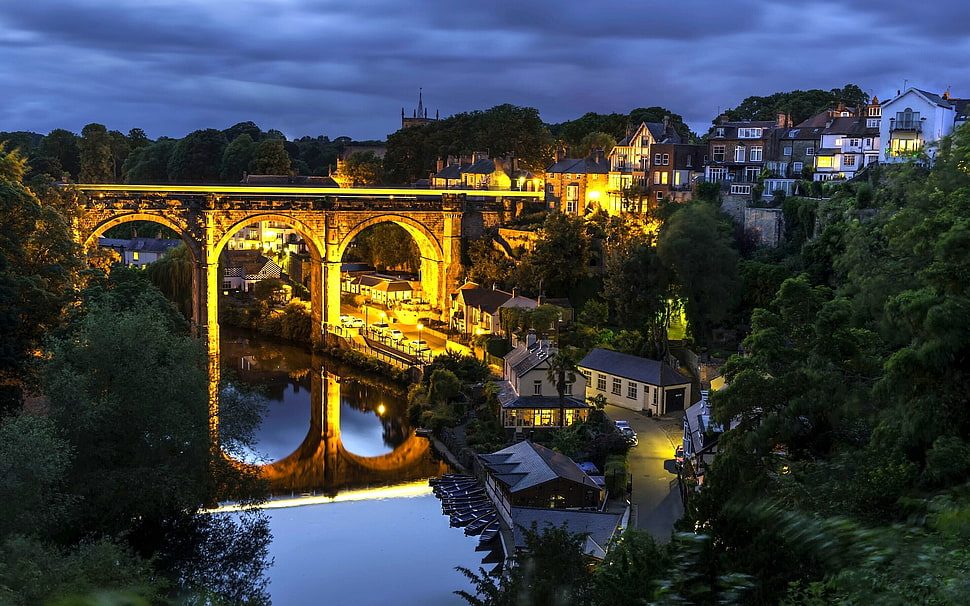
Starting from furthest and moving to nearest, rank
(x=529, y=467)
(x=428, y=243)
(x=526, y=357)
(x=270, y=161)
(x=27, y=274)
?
(x=270, y=161)
(x=428, y=243)
(x=526, y=357)
(x=27, y=274)
(x=529, y=467)

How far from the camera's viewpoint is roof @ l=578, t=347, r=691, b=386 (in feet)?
102

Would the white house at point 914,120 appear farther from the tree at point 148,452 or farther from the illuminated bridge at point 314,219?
the tree at point 148,452

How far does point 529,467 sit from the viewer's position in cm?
2375

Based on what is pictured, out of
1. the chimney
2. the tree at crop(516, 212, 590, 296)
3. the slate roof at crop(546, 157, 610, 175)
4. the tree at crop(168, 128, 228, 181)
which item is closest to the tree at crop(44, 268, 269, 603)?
the chimney

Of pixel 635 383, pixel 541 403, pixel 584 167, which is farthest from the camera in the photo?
pixel 584 167

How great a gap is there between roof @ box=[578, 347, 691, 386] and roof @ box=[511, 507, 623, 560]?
1052 cm

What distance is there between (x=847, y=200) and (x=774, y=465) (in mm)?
20371

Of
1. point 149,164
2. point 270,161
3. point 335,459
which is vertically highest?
point 270,161

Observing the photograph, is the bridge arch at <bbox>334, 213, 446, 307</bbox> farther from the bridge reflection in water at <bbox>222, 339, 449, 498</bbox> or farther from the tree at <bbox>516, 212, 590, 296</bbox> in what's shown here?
the bridge reflection in water at <bbox>222, 339, 449, 498</bbox>

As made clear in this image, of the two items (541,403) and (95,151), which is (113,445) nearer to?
(541,403)

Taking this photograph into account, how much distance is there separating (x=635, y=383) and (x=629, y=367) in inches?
31.8

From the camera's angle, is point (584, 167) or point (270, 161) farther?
point (270, 161)

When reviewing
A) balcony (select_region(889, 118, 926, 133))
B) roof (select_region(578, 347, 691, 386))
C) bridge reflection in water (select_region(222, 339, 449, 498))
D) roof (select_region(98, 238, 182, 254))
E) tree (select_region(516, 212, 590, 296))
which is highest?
balcony (select_region(889, 118, 926, 133))

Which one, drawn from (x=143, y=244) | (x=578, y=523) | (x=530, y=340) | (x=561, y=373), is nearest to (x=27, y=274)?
(x=561, y=373)
